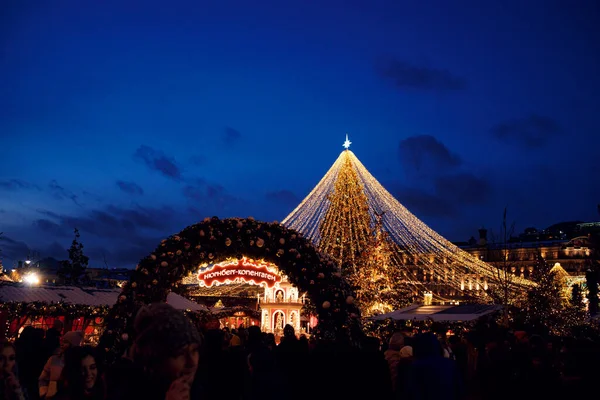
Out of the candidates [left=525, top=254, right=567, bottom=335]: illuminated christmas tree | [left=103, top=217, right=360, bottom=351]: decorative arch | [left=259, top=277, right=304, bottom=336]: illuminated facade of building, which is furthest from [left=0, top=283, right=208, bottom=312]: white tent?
[left=525, top=254, right=567, bottom=335]: illuminated christmas tree

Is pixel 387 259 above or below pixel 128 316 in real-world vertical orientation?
above

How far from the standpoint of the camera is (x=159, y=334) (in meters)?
2.58

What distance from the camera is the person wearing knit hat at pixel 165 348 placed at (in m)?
2.59

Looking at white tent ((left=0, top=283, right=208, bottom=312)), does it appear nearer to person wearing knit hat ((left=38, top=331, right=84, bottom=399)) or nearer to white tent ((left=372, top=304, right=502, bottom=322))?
white tent ((left=372, top=304, right=502, bottom=322))

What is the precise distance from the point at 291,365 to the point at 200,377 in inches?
60.1

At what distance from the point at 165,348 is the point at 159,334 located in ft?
0.24

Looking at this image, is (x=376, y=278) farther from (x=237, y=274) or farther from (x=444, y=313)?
(x=237, y=274)

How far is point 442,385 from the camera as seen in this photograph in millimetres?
4801

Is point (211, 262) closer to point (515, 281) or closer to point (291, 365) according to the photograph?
point (291, 365)

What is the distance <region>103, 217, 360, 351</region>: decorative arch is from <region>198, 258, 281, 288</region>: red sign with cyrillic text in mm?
1208

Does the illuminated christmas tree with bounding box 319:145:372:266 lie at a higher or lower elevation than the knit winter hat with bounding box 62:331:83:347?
higher

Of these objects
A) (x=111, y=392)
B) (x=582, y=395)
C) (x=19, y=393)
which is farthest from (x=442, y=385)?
(x=19, y=393)

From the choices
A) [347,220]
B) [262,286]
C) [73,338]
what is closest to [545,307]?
[347,220]

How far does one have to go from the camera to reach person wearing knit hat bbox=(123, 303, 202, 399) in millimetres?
2592
